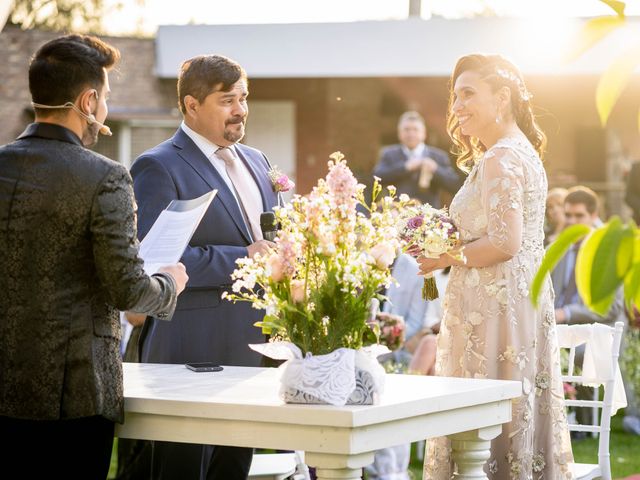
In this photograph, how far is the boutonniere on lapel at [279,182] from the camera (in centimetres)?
419

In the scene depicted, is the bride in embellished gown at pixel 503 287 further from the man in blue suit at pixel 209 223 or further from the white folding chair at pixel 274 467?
the man in blue suit at pixel 209 223

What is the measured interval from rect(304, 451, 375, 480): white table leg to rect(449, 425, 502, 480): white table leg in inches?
22.7

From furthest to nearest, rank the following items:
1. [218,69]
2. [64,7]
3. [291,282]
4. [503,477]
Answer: [64,7] < [218,69] < [503,477] < [291,282]

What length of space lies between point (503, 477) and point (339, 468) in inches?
56.9

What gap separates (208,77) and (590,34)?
3261mm

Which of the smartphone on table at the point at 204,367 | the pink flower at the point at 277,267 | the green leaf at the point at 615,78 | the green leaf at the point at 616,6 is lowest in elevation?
the smartphone on table at the point at 204,367

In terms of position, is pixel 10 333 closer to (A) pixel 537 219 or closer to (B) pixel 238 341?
(B) pixel 238 341

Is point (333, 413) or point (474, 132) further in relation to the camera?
point (474, 132)

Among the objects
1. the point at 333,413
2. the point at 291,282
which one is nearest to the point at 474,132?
the point at 291,282

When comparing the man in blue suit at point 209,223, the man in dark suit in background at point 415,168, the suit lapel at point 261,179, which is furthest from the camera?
the man in dark suit in background at point 415,168

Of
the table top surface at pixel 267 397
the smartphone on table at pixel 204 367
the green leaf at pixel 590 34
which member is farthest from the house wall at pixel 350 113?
the green leaf at pixel 590 34

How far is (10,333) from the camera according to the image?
2703 mm

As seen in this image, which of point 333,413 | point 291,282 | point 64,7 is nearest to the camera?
point 333,413

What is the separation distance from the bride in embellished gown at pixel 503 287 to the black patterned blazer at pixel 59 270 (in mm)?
1467
